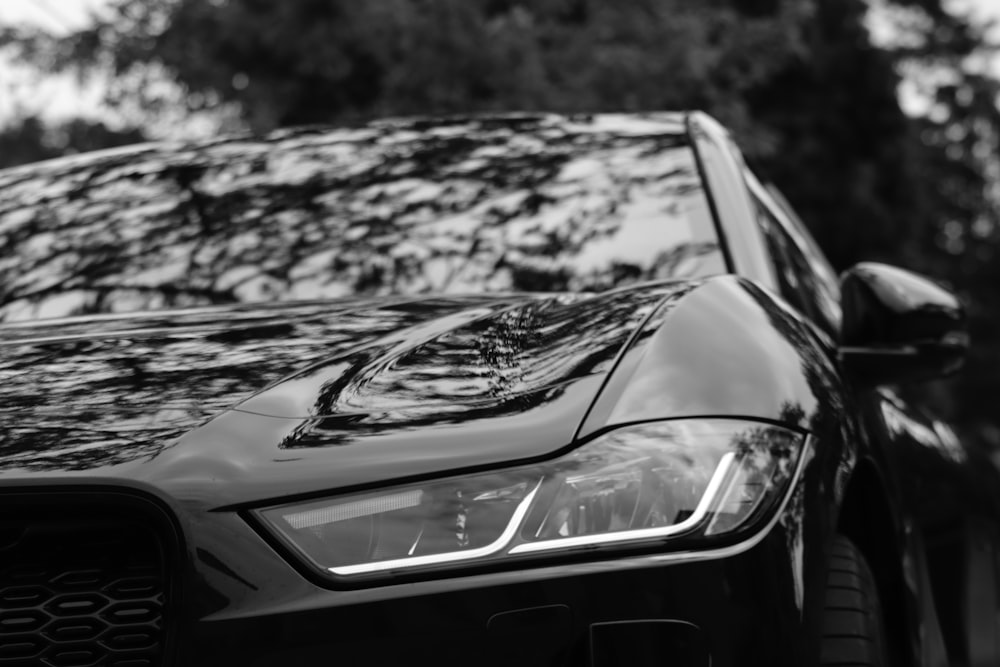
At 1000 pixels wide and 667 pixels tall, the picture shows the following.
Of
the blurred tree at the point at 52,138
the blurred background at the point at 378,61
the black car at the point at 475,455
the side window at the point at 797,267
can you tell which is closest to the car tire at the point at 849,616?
the black car at the point at 475,455

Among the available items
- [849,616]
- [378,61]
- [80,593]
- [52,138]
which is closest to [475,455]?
[80,593]

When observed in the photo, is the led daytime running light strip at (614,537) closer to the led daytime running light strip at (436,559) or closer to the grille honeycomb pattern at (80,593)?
the led daytime running light strip at (436,559)

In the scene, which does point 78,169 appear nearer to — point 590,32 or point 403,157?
point 403,157

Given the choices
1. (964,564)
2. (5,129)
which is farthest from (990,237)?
(964,564)

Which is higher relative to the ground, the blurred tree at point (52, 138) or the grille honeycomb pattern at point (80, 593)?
the grille honeycomb pattern at point (80, 593)

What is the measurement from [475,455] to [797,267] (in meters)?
1.54

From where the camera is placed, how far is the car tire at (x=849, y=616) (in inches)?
71.8

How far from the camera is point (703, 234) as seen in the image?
8.71ft

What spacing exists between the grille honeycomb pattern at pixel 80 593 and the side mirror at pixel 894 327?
4.31 feet

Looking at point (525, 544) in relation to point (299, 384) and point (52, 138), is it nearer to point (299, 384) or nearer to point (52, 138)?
point (299, 384)

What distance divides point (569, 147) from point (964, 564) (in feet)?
4.39

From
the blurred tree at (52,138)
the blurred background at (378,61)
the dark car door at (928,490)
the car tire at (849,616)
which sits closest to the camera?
the car tire at (849,616)

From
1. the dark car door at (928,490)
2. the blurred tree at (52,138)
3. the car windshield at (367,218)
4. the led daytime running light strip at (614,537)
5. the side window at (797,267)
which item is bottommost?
the blurred tree at (52,138)

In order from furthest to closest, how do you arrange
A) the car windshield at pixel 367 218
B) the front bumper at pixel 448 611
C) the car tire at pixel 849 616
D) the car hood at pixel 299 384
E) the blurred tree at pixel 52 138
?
the blurred tree at pixel 52 138
the car windshield at pixel 367 218
the car tire at pixel 849 616
the car hood at pixel 299 384
the front bumper at pixel 448 611
